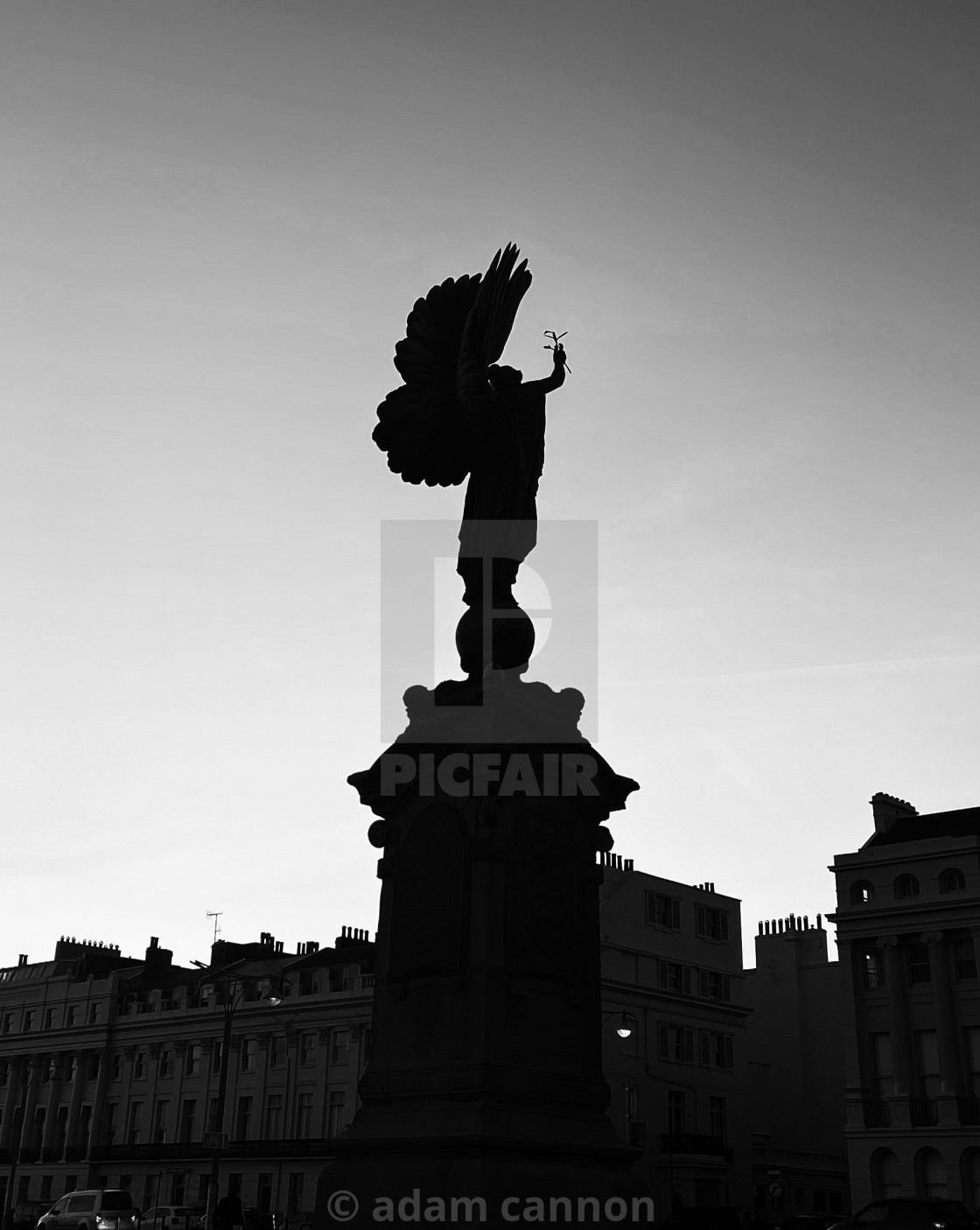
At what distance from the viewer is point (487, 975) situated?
580 inches

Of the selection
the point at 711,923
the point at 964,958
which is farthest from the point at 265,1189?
the point at 964,958

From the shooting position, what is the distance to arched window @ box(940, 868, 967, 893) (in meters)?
57.9

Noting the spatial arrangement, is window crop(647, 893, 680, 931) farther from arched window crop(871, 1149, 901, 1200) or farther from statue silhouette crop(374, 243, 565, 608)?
statue silhouette crop(374, 243, 565, 608)

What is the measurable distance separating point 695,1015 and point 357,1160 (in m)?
59.5

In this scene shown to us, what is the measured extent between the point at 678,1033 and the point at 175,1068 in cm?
3388

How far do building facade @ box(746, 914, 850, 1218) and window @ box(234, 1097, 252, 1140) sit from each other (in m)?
28.7

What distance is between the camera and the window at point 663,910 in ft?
231

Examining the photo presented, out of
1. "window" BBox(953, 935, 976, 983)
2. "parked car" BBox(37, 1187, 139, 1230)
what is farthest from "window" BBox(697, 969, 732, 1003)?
"parked car" BBox(37, 1187, 139, 1230)

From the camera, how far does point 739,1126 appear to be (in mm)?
71438

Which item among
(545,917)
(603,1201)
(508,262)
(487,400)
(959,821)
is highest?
(959,821)

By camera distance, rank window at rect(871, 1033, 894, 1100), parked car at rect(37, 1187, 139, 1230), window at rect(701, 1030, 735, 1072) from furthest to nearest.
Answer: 1. window at rect(701, 1030, 735, 1072)
2. window at rect(871, 1033, 894, 1100)
3. parked car at rect(37, 1187, 139, 1230)

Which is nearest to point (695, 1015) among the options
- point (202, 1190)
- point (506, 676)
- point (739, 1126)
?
point (739, 1126)

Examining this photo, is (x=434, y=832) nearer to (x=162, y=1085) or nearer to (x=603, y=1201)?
(x=603, y=1201)

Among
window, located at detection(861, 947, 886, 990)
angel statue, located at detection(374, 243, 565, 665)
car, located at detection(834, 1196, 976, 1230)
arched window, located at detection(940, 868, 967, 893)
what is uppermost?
arched window, located at detection(940, 868, 967, 893)
